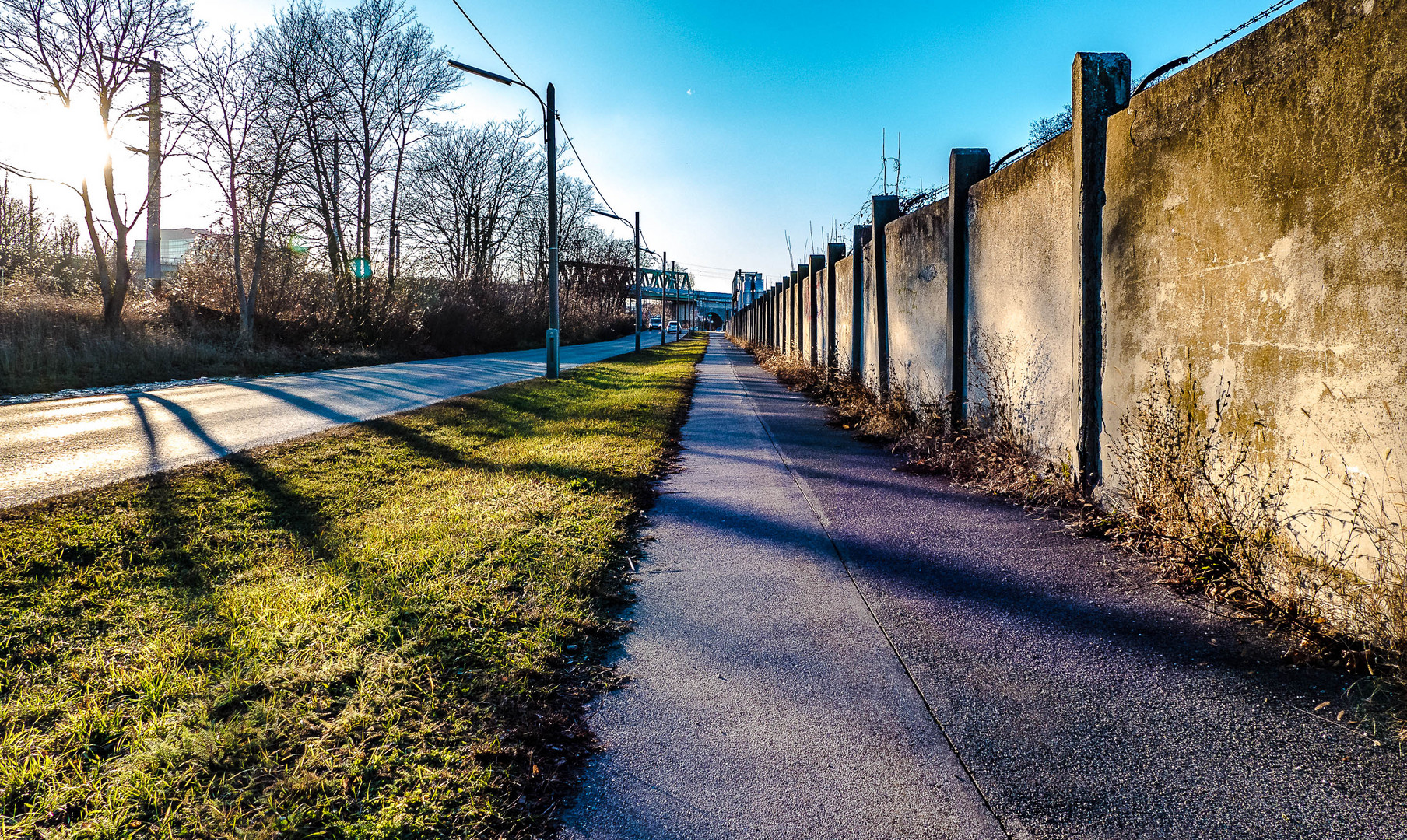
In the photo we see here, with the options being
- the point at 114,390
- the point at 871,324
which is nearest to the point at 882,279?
the point at 871,324

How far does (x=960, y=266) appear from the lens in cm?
722

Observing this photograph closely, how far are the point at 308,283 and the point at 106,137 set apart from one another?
8334mm

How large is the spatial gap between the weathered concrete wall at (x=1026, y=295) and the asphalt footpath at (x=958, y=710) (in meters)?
1.58

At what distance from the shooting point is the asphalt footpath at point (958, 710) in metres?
1.89

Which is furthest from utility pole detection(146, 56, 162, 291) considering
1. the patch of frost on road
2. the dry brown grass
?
the patch of frost on road

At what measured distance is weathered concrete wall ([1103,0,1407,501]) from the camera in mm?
2629

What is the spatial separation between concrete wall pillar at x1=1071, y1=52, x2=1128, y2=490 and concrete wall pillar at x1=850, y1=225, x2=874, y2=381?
289 inches

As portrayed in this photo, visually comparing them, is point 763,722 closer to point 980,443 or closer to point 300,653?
point 300,653

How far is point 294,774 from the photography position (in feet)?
6.58

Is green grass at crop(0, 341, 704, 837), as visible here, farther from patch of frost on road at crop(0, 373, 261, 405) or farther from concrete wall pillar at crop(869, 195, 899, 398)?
patch of frost on road at crop(0, 373, 261, 405)

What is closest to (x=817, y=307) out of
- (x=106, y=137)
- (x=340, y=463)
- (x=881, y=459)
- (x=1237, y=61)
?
(x=881, y=459)

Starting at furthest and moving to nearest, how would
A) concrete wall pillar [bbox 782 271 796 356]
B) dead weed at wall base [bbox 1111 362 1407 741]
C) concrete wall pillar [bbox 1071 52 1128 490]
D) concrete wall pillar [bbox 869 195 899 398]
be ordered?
concrete wall pillar [bbox 782 271 796 356], concrete wall pillar [bbox 869 195 899 398], concrete wall pillar [bbox 1071 52 1128 490], dead weed at wall base [bbox 1111 362 1407 741]

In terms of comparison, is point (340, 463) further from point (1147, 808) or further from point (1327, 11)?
point (1327, 11)

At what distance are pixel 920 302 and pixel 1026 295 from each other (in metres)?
2.87
